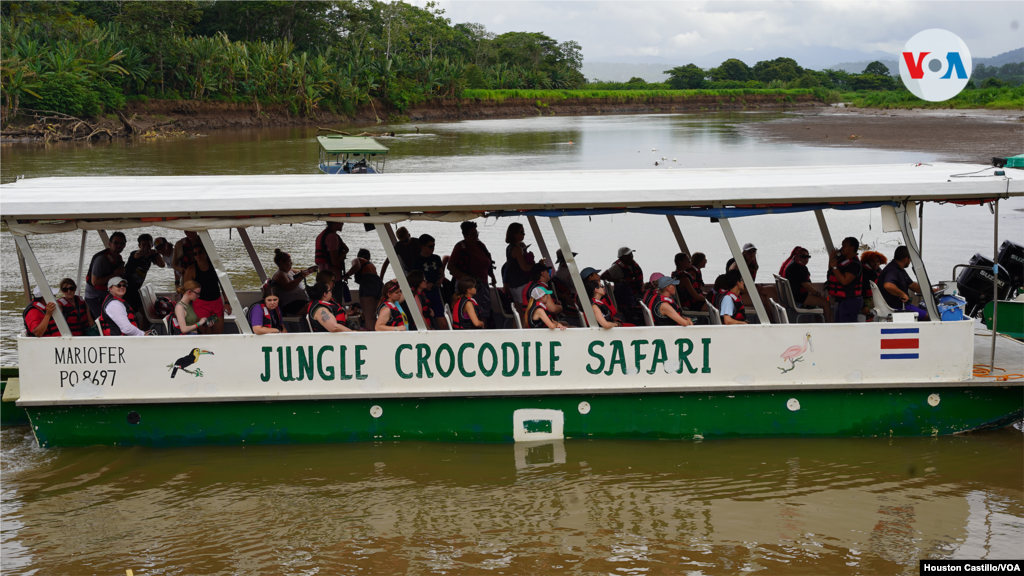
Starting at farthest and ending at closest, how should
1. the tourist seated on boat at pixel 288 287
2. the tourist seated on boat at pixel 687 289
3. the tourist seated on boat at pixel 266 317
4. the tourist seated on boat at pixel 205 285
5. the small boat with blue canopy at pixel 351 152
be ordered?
the small boat with blue canopy at pixel 351 152
the tourist seated on boat at pixel 288 287
the tourist seated on boat at pixel 687 289
the tourist seated on boat at pixel 205 285
the tourist seated on boat at pixel 266 317

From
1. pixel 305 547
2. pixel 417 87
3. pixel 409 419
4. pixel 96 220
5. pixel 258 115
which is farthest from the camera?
pixel 417 87

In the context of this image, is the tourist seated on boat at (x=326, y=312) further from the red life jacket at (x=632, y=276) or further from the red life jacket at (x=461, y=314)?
the red life jacket at (x=632, y=276)

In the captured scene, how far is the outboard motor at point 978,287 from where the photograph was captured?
28.1ft

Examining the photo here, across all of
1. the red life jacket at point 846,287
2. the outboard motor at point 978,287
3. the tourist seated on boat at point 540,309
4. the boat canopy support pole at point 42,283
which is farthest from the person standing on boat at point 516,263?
the outboard motor at point 978,287

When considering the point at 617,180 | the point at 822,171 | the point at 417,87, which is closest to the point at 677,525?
the point at 617,180

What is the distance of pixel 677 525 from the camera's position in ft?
21.8

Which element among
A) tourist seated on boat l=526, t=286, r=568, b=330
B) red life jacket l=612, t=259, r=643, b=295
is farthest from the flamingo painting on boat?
red life jacket l=612, t=259, r=643, b=295

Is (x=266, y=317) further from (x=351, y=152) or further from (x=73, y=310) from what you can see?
(x=351, y=152)

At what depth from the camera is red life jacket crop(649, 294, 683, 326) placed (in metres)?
7.49

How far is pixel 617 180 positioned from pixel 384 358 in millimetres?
2641

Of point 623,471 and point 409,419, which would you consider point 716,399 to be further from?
point 409,419

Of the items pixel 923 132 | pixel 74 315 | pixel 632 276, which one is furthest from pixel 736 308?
pixel 923 132

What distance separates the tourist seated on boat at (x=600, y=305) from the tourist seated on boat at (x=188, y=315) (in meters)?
3.37

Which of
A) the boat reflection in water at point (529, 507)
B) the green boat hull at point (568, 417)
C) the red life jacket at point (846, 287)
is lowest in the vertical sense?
the boat reflection in water at point (529, 507)
